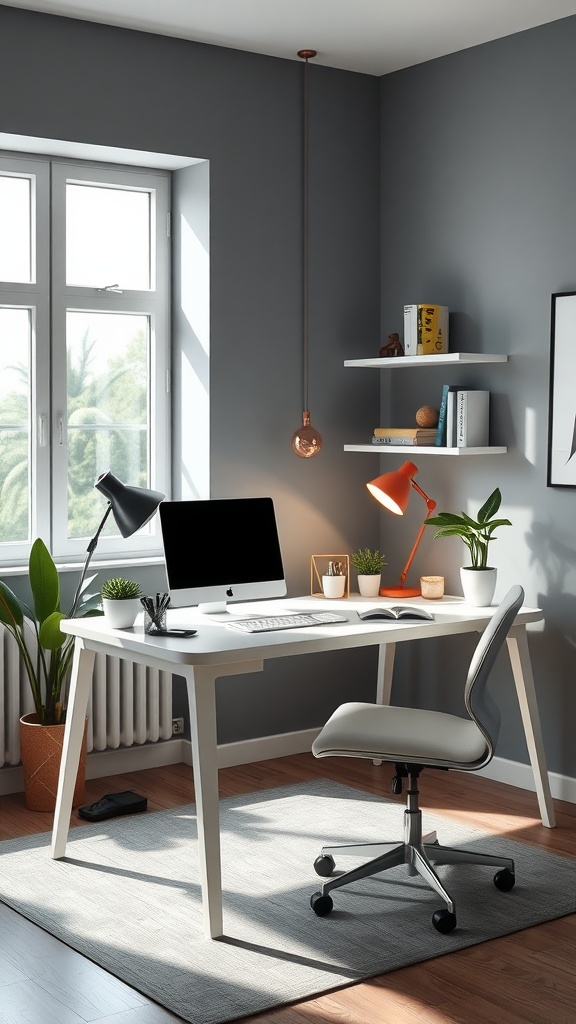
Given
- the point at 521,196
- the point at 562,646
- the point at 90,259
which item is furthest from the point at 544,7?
the point at 562,646

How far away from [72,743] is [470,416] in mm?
1831

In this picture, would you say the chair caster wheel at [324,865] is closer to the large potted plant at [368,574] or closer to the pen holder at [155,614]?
the pen holder at [155,614]

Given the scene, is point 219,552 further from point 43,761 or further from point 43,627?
point 43,761

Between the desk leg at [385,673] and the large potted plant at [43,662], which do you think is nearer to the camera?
the large potted plant at [43,662]

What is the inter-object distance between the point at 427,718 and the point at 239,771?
1393 mm

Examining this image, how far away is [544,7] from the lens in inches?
156

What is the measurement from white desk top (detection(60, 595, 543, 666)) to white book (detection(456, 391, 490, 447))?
604 mm

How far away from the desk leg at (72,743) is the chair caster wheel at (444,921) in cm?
117

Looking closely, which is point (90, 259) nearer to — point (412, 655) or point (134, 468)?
point (134, 468)

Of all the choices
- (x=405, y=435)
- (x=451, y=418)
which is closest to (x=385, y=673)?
(x=405, y=435)

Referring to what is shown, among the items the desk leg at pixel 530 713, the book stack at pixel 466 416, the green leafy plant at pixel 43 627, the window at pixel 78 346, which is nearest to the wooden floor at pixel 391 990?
the desk leg at pixel 530 713

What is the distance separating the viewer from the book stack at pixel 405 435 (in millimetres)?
4441

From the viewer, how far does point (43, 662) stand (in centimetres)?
406

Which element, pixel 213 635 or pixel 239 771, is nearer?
pixel 213 635
